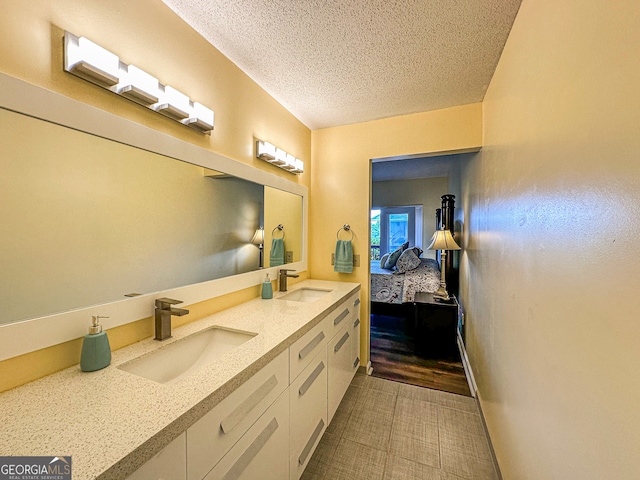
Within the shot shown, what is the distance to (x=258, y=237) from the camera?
1822 mm

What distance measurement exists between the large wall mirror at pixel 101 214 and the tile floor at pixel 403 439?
1.29m

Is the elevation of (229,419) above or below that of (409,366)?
above

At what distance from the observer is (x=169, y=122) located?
121 centimetres

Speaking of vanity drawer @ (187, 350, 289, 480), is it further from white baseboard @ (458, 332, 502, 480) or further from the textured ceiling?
the textured ceiling

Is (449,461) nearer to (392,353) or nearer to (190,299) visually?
(392,353)

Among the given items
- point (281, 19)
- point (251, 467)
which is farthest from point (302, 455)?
point (281, 19)

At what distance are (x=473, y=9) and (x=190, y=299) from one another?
200 centimetres

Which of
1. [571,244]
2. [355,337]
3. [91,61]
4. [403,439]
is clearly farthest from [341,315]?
[91,61]

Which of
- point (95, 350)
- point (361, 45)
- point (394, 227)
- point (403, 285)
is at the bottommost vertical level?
point (403, 285)

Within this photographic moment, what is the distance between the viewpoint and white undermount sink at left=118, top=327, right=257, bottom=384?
0.98 m

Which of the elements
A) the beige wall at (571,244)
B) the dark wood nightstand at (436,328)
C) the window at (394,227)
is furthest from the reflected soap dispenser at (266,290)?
the window at (394,227)

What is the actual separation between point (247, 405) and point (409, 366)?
2.15 m

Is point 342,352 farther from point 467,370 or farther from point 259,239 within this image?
point 467,370

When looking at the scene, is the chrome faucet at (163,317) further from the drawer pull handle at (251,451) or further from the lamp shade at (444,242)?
the lamp shade at (444,242)
